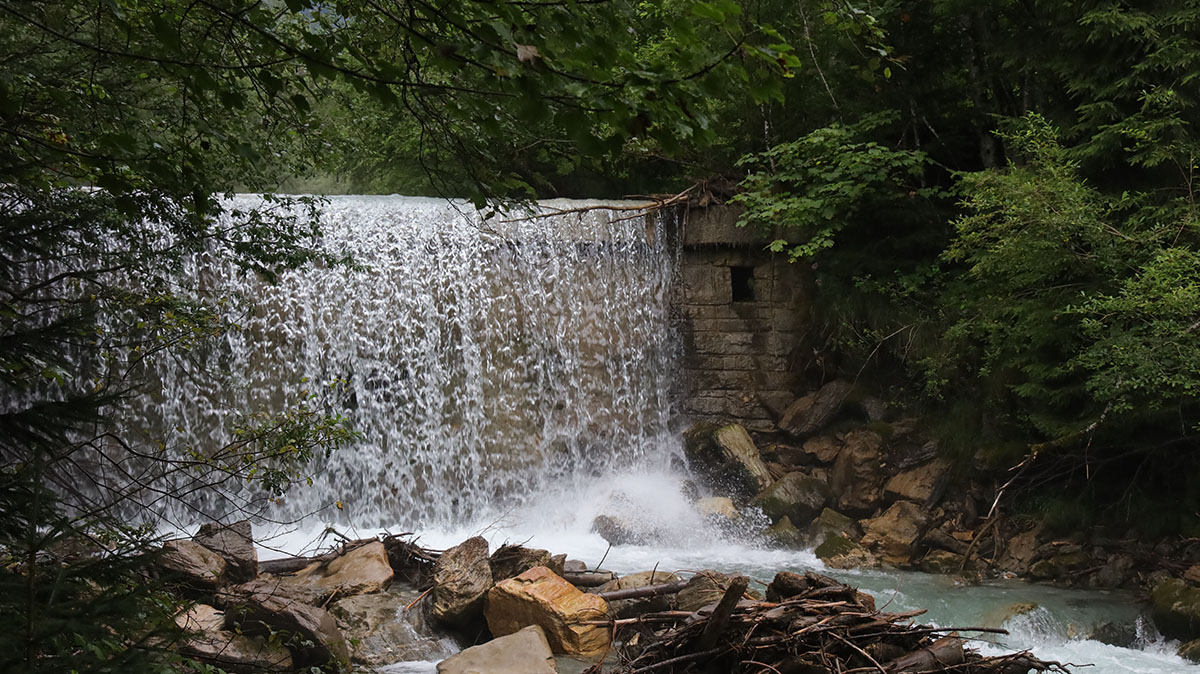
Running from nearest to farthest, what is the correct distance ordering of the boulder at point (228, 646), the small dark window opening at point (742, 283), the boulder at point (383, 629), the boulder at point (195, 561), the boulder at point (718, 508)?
the boulder at point (228, 646)
the boulder at point (195, 561)
the boulder at point (383, 629)
the boulder at point (718, 508)
the small dark window opening at point (742, 283)

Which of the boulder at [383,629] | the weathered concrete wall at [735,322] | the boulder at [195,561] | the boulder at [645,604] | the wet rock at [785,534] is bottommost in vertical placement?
the wet rock at [785,534]

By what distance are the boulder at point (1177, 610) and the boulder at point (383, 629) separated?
15.1 feet

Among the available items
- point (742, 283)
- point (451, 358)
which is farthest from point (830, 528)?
point (451, 358)

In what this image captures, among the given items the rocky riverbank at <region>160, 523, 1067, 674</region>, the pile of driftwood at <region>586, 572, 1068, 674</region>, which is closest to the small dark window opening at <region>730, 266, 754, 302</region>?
the rocky riverbank at <region>160, 523, 1067, 674</region>

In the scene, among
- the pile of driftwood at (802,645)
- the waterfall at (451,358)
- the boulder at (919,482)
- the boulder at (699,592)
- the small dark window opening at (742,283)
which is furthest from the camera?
the small dark window opening at (742,283)

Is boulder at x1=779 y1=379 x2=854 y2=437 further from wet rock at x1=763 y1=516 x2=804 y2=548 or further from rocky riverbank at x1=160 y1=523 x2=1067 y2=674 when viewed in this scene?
rocky riverbank at x1=160 y1=523 x2=1067 y2=674

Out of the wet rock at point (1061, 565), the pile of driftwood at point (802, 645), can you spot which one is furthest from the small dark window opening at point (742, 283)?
the pile of driftwood at point (802, 645)

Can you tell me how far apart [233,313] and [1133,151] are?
773 centimetres

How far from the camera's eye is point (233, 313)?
7.95 meters

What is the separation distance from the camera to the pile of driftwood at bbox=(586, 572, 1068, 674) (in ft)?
9.30

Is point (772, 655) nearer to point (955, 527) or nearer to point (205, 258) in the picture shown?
point (955, 527)

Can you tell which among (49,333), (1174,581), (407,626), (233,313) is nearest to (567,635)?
(407,626)

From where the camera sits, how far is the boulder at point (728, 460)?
8.48m

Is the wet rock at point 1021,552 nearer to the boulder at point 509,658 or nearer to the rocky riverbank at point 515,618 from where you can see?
the rocky riverbank at point 515,618
